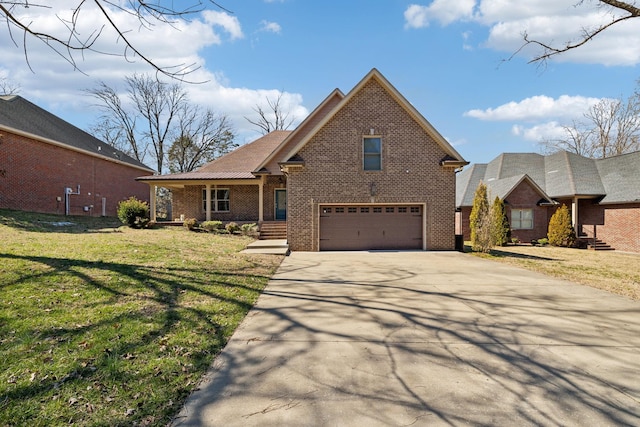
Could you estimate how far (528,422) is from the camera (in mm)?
2709

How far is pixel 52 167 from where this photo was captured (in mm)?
21141

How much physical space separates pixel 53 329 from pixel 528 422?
531 centimetres

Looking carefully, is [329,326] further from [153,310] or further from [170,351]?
[153,310]

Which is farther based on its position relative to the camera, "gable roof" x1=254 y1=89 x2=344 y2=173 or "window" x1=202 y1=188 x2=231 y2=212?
"window" x1=202 y1=188 x2=231 y2=212

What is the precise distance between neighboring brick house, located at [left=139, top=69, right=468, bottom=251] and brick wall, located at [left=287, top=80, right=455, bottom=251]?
39mm

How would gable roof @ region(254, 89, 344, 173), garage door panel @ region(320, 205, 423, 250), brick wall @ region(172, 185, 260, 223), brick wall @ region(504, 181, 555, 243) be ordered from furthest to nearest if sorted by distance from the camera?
brick wall @ region(504, 181, 555, 243) < brick wall @ region(172, 185, 260, 223) < gable roof @ region(254, 89, 344, 173) < garage door panel @ region(320, 205, 423, 250)

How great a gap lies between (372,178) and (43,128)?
21585mm

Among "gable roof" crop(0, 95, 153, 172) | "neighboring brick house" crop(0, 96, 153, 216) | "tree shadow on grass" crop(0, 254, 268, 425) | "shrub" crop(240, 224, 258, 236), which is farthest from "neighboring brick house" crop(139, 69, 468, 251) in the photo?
"gable roof" crop(0, 95, 153, 172)

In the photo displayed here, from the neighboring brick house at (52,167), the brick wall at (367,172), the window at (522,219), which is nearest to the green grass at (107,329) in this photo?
the brick wall at (367,172)

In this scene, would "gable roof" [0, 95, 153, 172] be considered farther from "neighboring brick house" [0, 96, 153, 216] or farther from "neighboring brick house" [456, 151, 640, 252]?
"neighboring brick house" [456, 151, 640, 252]

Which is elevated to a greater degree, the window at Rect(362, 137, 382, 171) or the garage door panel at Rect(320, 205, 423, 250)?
the window at Rect(362, 137, 382, 171)

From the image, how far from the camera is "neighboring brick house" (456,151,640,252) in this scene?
1819 cm

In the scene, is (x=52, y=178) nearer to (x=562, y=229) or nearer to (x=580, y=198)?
(x=562, y=229)

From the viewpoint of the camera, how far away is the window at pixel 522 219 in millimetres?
20491
